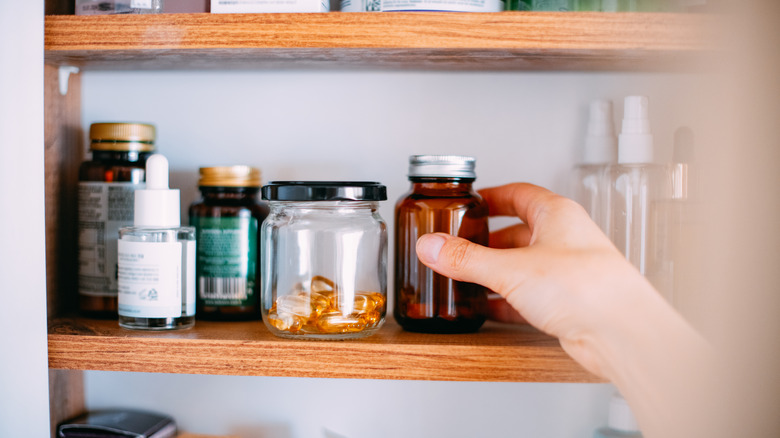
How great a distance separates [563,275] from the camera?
1.64ft

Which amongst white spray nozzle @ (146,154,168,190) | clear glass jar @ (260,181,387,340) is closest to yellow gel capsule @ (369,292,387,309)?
clear glass jar @ (260,181,387,340)

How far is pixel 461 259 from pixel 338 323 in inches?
5.0

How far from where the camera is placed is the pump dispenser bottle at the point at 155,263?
564 millimetres

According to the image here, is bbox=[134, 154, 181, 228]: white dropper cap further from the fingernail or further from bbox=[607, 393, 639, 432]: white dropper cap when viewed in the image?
bbox=[607, 393, 639, 432]: white dropper cap

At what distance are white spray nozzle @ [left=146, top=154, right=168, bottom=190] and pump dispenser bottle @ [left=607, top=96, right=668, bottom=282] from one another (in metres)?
0.44

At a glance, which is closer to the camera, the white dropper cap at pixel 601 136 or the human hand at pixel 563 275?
the human hand at pixel 563 275

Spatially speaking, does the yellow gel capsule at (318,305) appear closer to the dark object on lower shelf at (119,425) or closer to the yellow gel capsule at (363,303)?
the yellow gel capsule at (363,303)

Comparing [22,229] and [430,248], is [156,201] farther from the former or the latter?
[430,248]

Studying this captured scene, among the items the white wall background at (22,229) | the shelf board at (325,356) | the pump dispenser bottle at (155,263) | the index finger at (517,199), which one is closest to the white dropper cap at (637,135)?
the index finger at (517,199)

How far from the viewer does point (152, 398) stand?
29.2 inches

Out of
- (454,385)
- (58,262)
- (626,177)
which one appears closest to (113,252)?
(58,262)

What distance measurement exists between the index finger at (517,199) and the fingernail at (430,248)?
0.31ft

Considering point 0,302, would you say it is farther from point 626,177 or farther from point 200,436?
point 626,177

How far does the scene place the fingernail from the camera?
1.75ft
